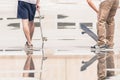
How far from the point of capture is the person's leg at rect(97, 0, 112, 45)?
285 cm

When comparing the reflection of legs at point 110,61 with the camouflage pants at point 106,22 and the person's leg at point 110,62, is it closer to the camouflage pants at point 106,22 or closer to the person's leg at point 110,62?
the person's leg at point 110,62

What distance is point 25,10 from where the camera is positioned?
3234mm

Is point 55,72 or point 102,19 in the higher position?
point 102,19

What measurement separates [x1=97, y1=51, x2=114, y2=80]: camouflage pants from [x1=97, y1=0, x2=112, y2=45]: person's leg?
12cm

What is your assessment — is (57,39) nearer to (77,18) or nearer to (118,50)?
(77,18)

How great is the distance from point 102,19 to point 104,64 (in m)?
0.33

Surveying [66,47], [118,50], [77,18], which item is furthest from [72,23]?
[118,50]

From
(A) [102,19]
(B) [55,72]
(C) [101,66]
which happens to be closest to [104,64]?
(C) [101,66]

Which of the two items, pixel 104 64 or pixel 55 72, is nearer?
pixel 104 64

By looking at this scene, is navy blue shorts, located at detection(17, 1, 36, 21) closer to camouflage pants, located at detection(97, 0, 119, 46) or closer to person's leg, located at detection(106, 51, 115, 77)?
camouflage pants, located at detection(97, 0, 119, 46)

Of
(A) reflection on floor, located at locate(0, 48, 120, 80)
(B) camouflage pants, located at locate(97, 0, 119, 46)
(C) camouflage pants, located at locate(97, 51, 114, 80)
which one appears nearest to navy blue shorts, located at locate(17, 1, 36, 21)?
(A) reflection on floor, located at locate(0, 48, 120, 80)

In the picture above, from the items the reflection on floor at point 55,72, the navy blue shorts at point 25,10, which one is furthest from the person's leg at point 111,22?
the navy blue shorts at point 25,10

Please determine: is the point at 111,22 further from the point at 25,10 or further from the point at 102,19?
the point at 25,10

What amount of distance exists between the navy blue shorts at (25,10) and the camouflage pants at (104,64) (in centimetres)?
77
